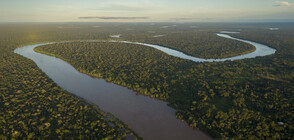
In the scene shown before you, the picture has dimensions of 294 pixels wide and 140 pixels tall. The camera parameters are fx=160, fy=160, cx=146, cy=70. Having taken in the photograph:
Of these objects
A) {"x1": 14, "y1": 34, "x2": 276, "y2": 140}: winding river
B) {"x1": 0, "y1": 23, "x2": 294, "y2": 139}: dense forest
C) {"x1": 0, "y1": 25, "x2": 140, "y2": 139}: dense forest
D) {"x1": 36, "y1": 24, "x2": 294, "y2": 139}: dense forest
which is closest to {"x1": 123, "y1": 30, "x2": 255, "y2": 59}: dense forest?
{"x1": 36, "y1": 24, "x2": 294, "y2": 139}: dense forest

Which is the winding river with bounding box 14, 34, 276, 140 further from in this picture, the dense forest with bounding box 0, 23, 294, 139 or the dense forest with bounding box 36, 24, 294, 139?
the dense forest with bounding box 36, 24, 294, 139

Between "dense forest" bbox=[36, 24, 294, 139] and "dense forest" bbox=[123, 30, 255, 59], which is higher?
"dense forest" bbox=[123, 30, 255, 59]

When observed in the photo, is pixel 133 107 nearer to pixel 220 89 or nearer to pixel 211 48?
pixel 220 89

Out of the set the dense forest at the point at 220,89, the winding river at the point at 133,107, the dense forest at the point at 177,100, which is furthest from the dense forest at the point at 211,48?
the winding river at the point at 133,107

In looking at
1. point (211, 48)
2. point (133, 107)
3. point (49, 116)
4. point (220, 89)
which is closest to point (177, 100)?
point (133, 107)

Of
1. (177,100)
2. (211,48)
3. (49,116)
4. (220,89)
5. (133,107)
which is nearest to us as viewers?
(49,116)

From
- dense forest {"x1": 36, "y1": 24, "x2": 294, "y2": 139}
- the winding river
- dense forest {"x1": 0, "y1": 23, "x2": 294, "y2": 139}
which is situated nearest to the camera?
dense forest {"x1": 0, "y1": 23, "x2": 294, "y2": 139}

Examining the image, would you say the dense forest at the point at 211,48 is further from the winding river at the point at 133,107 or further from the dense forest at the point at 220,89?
the winding river at the point at 133,107

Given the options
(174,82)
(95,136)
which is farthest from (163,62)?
(95,136)

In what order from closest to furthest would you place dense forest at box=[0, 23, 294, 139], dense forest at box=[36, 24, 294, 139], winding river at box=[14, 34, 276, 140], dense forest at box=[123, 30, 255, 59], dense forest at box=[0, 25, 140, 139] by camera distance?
dense forest at box=[0, 25, 140, 139] < dense forest at box=[0, 23, 294, 139] < winding river at box=[14, 34, 276, 140] < dense forest at box=[36, 24, 294, 139] < dense forest at box=[123, 30, 255, 59]
